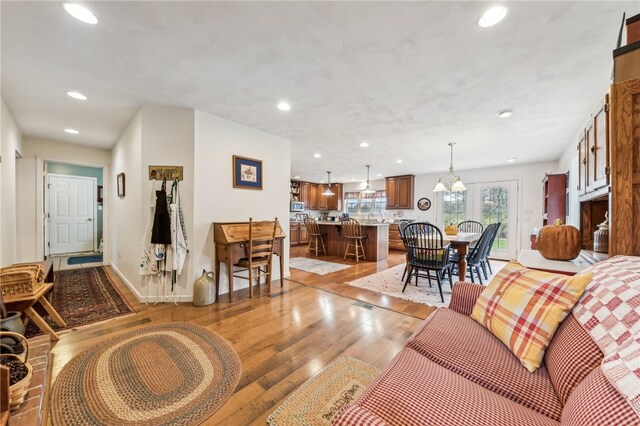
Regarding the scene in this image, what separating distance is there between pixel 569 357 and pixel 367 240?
472 cm

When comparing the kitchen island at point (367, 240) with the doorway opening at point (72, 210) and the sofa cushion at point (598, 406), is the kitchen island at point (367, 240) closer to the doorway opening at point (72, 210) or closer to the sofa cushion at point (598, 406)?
the sofa cushion at point (598, 406)

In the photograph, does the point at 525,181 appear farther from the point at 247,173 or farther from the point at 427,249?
the point at 247,173

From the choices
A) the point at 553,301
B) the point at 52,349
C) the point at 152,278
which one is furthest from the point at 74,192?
the point at 553,301

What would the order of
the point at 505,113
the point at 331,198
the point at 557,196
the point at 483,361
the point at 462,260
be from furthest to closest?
the point at 331,198
the point at 557,196
the point at 462,260
the point at 505,113
the point at 483,361

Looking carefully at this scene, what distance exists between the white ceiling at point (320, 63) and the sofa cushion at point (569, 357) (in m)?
1.74

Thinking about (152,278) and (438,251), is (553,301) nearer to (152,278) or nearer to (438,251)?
(438,251)

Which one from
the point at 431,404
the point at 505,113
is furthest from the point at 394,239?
the point at 431,404

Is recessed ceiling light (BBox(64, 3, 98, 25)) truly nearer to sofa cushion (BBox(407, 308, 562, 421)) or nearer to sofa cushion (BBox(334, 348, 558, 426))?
sofa cushion (BBox(334, 348, 558, 426))

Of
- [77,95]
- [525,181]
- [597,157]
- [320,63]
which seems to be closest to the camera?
[597,157]

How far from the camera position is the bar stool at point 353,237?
5.46 metres

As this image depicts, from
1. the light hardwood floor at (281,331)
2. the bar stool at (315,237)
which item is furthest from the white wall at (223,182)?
the bar stool at (315,237)

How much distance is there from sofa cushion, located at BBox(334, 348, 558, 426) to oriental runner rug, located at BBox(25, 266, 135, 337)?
9.35 feet

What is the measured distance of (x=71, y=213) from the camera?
5902 millimetres

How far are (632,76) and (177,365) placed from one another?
128 inches
